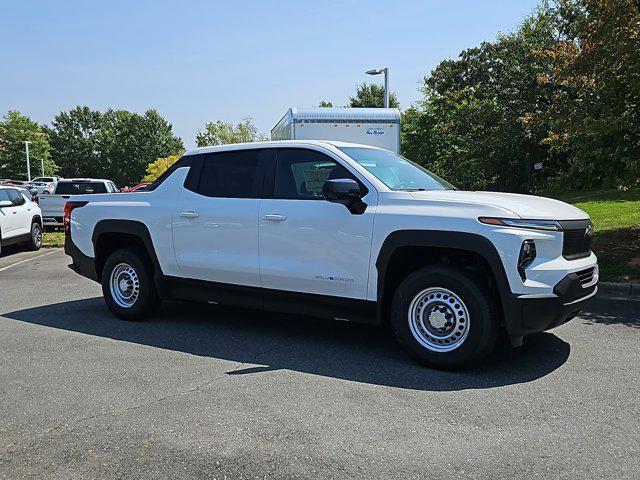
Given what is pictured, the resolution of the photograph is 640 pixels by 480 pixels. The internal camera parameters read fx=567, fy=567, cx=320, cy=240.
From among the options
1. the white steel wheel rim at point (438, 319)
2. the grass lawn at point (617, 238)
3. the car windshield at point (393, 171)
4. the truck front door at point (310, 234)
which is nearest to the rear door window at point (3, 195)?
the truck front door at point (310, 234)

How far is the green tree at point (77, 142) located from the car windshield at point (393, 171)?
82357 mm

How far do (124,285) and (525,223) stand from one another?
14.4 ft

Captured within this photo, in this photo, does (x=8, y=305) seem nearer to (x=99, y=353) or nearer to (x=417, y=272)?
(x=99, y=353)

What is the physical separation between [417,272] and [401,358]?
0.82 meters

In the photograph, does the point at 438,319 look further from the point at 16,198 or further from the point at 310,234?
the point at 16,198

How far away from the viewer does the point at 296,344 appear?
17.8 ft

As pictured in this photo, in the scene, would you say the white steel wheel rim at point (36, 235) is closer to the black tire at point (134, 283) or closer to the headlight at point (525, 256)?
the black tire at point (134, 283)

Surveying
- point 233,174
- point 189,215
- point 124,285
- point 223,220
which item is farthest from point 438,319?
point 124,285

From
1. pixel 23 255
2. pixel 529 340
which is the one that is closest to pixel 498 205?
pixel 529 340

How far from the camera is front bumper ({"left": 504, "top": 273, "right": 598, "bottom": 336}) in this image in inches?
167

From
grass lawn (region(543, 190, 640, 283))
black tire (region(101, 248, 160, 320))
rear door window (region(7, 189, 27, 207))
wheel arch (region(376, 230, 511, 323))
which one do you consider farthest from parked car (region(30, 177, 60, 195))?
wheel arch (region(376, 230, 511, 323))

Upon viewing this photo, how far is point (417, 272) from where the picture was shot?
4680mm

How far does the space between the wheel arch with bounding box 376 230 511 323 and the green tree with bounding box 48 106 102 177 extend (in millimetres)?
83167

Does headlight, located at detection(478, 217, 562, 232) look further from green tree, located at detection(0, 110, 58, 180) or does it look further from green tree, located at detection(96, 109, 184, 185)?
green tree, located at detection(0, 110, 58, 180)
